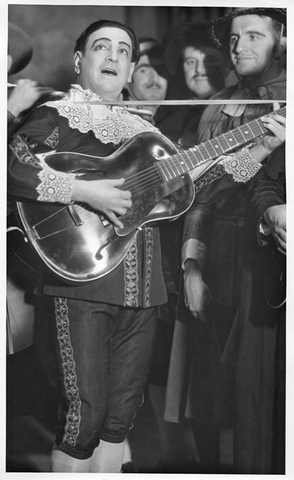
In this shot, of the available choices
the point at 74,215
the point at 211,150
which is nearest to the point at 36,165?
the point at 74,215

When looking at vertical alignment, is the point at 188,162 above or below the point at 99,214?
above

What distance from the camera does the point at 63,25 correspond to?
219 centimetres

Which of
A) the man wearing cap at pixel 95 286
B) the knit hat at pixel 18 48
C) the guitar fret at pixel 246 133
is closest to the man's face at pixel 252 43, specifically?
the guitar fret at pixel 246 133

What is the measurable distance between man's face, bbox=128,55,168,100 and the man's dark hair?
35mm

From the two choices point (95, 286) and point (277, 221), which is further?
point (277, 221)

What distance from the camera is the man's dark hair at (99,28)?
218 cm

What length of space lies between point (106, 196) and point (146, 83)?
1.52 ft

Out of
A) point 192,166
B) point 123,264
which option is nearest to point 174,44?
point 192,166

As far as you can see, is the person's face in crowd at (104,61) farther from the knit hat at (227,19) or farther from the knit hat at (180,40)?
the knit hat at (227,19)

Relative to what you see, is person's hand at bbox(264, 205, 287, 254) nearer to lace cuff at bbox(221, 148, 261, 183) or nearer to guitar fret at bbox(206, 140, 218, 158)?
lace cuff at bbox(221, 148, 261, 183)

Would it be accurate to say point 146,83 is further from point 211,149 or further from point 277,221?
point 277,221

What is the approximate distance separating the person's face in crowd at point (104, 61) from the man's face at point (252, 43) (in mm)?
414

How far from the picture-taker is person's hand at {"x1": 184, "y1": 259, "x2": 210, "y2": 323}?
2166 millimetres

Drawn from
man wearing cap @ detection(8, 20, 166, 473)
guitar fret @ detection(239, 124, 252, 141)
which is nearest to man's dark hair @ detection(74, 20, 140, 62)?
man wearing cap @ detection(8, 20, 166, 473)
